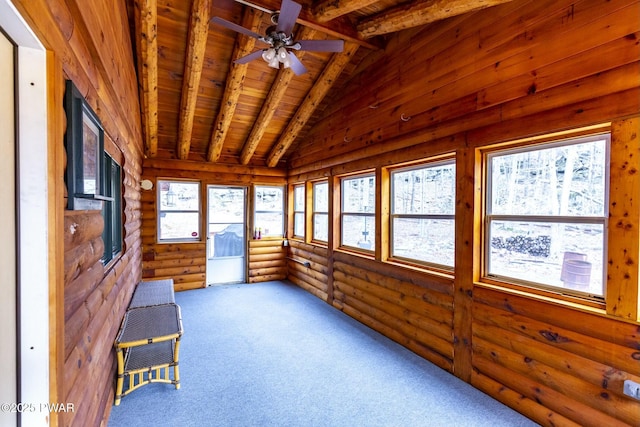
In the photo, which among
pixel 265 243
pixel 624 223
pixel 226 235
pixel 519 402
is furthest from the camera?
pixel 265 243

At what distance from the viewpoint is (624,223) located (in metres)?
1.90

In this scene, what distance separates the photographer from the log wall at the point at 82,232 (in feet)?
3.72

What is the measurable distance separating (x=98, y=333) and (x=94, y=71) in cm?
165

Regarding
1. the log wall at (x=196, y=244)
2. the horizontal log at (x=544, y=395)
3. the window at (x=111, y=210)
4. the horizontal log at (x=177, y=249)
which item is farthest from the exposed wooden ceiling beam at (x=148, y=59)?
the horizontal log at (x=544, y=395)

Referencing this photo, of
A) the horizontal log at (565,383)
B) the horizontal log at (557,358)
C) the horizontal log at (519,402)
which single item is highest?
the horizontal log at (557,358)

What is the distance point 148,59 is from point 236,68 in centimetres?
97

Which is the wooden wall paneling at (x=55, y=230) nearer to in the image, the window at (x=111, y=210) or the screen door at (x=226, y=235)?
the window at (x=111, y=210)

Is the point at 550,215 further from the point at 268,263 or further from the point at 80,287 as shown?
the point at 268,263

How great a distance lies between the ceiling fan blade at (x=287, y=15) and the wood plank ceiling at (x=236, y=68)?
468 mm

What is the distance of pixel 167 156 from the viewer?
5652 millimetres

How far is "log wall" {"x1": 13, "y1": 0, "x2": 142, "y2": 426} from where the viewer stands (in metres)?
1.13

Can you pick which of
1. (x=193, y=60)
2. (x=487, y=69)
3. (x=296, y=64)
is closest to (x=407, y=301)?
(x=487, y=69)

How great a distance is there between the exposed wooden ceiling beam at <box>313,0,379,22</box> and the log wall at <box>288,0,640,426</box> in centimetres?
97

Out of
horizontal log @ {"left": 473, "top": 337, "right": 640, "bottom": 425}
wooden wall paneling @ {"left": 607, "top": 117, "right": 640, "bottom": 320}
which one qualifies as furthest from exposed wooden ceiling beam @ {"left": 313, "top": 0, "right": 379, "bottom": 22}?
horizontal log @ {"left": 473, "top": 337, "right": 640, "bottom": 425}
